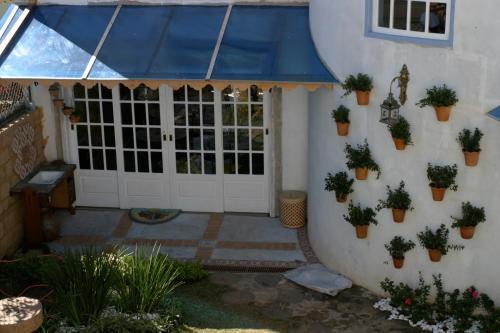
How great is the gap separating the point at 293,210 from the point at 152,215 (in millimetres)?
2784

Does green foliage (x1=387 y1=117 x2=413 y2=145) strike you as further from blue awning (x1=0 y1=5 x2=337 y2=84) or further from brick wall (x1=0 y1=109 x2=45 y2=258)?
brick wall (x1=0 y1=109 x2=45 y2=258)

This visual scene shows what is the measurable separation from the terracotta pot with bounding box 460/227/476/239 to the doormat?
6077 millimetres

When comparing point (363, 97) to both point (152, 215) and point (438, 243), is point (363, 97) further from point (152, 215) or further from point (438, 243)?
point (152, 215)

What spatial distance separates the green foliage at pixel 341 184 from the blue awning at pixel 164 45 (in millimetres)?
1460

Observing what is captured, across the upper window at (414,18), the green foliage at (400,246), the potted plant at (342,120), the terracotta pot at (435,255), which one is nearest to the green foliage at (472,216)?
the terracotta pot at (435,255)

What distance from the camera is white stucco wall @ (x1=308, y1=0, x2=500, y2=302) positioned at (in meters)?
9.43

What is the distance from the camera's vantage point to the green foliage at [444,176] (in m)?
9.95

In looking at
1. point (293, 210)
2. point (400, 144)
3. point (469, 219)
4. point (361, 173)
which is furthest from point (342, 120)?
point (293, 210)

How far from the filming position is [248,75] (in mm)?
11633

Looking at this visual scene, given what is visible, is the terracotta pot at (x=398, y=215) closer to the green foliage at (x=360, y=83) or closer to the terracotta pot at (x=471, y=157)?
the terracotta pot at (x=471, y=157)

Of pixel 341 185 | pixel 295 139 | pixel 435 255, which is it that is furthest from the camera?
pixel 295 139

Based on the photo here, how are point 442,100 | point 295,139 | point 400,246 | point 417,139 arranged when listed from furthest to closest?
point 295,139 → point 400,246 → point 417,139 → point 442,100

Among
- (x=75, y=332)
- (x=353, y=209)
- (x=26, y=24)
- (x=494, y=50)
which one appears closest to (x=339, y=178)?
(x=353, y=209)

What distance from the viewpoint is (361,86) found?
1047cm
